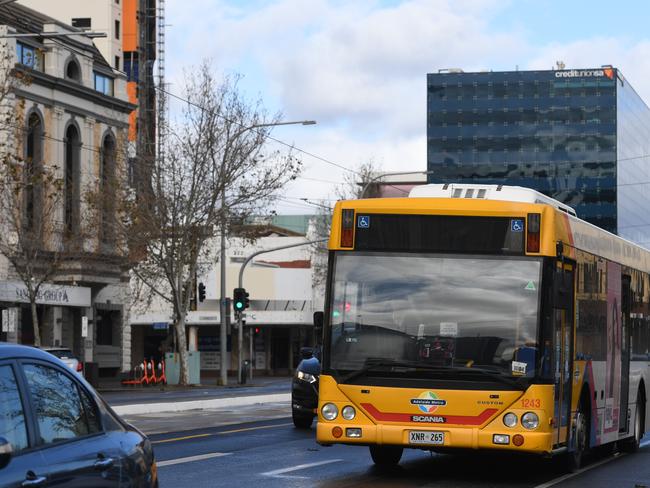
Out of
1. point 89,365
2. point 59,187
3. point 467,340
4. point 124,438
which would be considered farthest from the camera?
point 89,365

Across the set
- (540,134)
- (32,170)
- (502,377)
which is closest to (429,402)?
(502,377)

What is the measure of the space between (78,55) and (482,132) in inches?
3485

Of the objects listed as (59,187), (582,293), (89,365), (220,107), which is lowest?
(89,365)

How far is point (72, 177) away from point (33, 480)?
190 ft

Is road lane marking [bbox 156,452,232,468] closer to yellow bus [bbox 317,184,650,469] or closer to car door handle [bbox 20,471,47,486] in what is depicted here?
yellow bus [bbox 317,184,650,469]

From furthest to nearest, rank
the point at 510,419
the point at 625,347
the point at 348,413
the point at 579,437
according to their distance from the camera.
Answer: the point at 625,347
the point at 579,437
the point at 348,413
the point at 510,419

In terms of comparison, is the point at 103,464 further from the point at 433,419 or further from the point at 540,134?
the point at 540,134

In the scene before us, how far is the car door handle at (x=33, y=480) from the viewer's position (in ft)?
19.6

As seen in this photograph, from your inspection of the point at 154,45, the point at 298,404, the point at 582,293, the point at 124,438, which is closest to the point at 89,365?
the point at 298,404

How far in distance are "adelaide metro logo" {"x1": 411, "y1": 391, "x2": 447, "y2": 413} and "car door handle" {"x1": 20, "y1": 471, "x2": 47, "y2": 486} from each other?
8499 mm

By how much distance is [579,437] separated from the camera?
16.3 m

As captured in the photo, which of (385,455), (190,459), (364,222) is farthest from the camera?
(190,459)

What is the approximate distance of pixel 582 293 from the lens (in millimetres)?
16281

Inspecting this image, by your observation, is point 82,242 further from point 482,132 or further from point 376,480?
point 482,132
